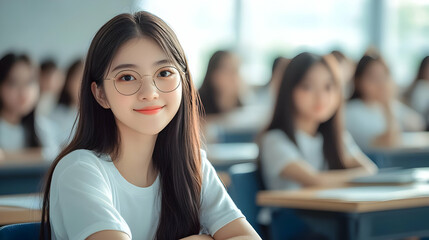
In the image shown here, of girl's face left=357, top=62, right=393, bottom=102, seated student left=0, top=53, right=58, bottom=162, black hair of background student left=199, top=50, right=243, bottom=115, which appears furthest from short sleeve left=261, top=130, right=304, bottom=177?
black hair of background student left=199, top=50, right=243, bottom=115

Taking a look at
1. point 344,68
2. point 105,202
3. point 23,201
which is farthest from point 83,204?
point 344,68

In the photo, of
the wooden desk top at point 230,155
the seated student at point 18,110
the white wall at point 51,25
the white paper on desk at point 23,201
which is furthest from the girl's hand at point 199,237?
the white wall at point 51,25

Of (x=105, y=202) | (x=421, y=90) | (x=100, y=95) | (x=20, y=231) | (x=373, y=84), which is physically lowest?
(x=421, y=90)

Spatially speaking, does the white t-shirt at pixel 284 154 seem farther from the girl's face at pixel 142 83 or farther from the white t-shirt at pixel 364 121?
the white t-shirt at pixel 364 121

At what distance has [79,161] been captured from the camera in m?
1.48

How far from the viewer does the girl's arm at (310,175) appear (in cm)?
298

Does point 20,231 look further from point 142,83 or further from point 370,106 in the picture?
point 370,106

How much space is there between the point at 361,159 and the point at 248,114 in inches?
134

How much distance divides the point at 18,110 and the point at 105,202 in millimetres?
2952

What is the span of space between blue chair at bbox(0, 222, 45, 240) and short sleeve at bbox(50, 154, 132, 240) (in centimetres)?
12

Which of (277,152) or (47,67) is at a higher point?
(277,152)

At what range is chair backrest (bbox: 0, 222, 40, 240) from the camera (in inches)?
60.4

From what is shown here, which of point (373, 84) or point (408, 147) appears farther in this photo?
point (373, 84)

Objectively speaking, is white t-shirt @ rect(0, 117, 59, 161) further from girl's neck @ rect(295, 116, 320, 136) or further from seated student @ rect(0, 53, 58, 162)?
girl's neck @ rect(295, 116, 320, 136)
